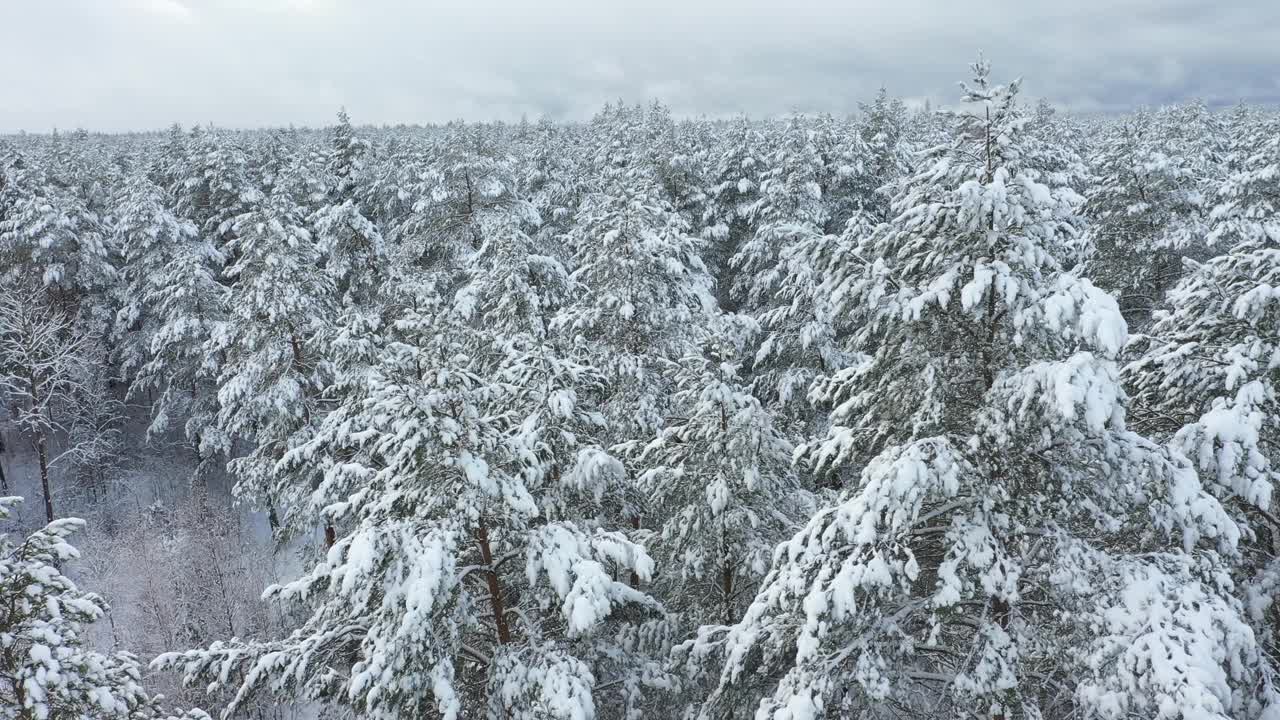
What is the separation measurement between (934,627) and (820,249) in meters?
4.11

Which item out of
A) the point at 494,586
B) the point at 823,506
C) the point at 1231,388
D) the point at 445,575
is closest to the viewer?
the point at 445,575

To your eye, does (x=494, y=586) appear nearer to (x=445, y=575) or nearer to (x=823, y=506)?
(x=445, y=575)

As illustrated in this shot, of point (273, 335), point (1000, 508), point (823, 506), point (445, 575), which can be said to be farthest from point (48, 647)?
point (273, 335)

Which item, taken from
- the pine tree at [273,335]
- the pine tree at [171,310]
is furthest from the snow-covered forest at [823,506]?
the pine tree at [171,310]

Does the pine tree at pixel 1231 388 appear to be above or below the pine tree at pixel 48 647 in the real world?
above

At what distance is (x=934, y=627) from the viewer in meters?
6.88

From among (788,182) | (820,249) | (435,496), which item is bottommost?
(435,496)

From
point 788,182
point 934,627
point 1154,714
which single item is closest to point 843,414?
point 934,627

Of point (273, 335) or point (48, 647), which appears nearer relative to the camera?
point (48, 647)

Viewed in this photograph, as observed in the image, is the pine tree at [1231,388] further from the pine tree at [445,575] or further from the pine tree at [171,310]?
the pine tree at [171,310]

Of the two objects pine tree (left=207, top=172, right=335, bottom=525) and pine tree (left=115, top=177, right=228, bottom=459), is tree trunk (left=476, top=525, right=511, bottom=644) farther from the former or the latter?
pine tree (left=115, top=177, right=228, bottom=459)

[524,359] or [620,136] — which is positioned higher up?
[620,136]

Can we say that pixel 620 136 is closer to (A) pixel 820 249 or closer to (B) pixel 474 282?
(B) pixel 474 282

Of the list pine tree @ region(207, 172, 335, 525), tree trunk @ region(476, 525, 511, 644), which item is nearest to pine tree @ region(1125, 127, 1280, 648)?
tree trunk @ region(476, 525, 511, 644)
